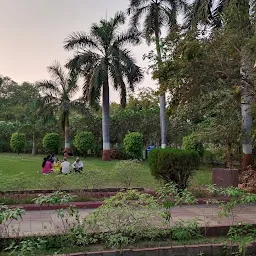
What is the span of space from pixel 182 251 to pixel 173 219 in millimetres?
2223

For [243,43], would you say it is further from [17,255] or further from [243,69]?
[17,255]

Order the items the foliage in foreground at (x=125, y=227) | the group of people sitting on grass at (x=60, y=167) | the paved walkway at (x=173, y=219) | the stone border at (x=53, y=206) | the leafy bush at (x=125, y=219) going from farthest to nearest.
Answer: the group of people sitting on grass at (x=60, y=167) < the stone border at (x=53, y=206) < the paved walkway at (x=173, y=219) < the leafy bush at (x=125, y=219) < the foliage in foreground at (x=125, y=227)

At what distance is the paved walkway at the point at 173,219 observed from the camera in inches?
268

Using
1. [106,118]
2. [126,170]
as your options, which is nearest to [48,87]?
[106,118]

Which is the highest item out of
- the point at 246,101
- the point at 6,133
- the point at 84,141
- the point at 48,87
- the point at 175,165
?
the point at 48,87

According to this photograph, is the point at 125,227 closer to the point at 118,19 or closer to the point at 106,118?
the point at 106,118

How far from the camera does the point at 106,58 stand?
26.9 metres

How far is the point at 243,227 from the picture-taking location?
262 inches

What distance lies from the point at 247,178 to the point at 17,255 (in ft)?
29.9

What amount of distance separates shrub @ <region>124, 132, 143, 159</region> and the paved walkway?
18.2 m

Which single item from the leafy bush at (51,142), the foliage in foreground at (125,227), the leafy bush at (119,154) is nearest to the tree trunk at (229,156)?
the foliage in foreground at (125,227)

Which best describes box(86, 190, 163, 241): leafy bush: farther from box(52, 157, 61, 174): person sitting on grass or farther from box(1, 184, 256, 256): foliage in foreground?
box(52, 157, 61, 174): person sitting on grass

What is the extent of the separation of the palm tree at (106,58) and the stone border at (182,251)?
68.0 ft

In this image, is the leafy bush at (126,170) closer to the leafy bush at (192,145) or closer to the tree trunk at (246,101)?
the tree trunk at (246,101)
